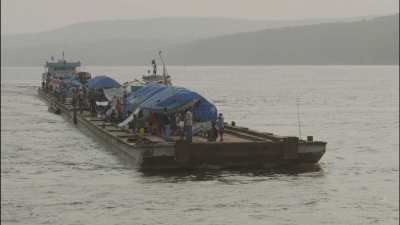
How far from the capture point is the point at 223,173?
1398 inches

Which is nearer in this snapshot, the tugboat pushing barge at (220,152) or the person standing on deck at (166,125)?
the tugboat pushing barge at (220,152)

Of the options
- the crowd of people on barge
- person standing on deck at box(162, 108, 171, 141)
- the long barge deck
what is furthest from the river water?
person standing on deck at box(162, 108, 171, 141)

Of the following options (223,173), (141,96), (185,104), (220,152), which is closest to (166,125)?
(185,104)

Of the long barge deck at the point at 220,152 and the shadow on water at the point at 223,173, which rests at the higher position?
the long barge deck at the point at 220,152

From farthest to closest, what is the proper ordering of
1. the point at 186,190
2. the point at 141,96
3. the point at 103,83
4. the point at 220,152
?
the point at 103,83
the point at 141,96
the point at 220,152
the point at 186,190

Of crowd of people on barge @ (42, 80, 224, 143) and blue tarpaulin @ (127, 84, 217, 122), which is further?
blue tarpaulin @ (127, 84, 217, 122)

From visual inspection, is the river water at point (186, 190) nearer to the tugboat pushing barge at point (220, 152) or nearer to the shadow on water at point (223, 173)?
the shadow on water at point (223, 173)

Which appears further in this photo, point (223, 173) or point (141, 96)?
point (141, 96)

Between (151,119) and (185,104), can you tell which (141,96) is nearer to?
(151,119)

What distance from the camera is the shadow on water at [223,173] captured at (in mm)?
34562

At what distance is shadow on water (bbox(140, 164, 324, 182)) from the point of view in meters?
34.6

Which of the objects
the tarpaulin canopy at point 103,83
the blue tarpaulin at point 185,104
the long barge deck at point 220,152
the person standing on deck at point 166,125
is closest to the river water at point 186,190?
the long barge deck at point 220,152

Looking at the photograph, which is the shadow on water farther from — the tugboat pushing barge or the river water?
the tugboat pushing barge

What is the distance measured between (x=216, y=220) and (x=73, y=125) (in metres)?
35.8
